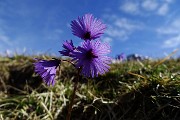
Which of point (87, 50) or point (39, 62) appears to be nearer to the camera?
point (87, 50)

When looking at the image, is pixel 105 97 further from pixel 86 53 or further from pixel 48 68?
pixel 86 53

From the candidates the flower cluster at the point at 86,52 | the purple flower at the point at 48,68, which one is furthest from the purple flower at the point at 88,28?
the purple flower at the point at 48,68

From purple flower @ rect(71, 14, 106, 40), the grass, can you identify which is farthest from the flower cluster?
the grass

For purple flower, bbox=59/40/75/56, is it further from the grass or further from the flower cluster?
the grass

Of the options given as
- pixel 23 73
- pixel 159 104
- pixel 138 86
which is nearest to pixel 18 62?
pixel 23 73

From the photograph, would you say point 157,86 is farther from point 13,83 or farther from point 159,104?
point 13,83

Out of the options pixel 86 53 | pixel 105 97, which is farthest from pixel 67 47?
pixel 105 97

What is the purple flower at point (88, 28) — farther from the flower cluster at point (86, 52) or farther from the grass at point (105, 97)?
the grass at point (105, 97)
